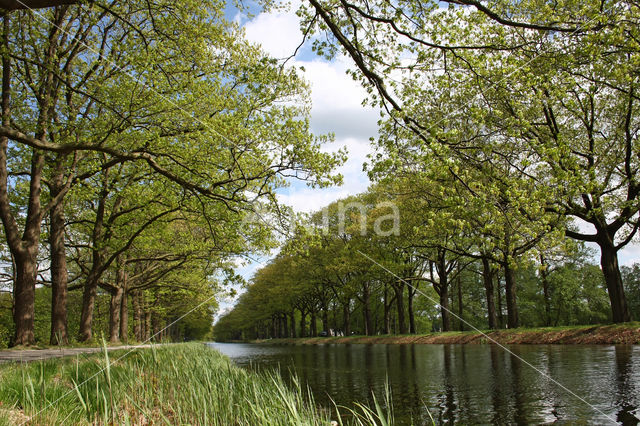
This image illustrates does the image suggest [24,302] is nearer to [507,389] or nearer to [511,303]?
[507,389]

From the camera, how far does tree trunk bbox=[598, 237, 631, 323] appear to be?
63.3 ft

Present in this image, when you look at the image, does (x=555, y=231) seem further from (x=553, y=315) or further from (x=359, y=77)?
(x=553, y=315)

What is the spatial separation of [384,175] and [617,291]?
16.5 meters

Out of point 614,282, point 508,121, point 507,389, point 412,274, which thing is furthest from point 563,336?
point 412,274

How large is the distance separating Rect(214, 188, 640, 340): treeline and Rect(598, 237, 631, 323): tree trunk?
7.47 feet

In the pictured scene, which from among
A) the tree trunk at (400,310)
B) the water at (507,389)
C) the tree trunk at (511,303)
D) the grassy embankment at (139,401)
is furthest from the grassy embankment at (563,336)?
the grassy embankment at (139,401)

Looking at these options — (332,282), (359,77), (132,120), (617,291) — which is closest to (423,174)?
(359,77)

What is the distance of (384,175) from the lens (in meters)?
8.71

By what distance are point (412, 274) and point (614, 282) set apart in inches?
866

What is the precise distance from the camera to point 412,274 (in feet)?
135

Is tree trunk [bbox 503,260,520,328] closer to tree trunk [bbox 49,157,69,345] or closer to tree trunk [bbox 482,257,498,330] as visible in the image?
tree trunk [bbox 482,257,498,330]

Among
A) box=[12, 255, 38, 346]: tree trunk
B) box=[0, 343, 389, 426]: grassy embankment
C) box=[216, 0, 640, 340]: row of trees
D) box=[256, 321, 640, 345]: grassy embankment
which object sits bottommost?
box=[256, 321, 640, 345]: grassy embankment

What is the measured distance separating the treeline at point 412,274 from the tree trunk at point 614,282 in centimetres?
228

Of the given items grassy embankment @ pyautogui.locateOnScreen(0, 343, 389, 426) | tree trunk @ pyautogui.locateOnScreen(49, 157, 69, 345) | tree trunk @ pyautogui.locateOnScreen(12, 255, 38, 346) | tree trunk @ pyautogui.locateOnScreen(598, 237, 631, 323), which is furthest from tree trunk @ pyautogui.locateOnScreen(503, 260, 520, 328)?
tree trunk @ pyautogui.locateOnScreen(12, 255, 38, 346)
